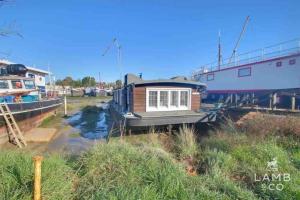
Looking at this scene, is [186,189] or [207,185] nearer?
[186,189]

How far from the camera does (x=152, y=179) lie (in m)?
3.54

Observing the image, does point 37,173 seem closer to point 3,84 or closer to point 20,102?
point 20,102

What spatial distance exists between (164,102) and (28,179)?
7.22m

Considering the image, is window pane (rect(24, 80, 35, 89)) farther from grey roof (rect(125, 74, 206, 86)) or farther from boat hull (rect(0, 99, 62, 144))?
grey roof (rect(125, 74, 206, 86))

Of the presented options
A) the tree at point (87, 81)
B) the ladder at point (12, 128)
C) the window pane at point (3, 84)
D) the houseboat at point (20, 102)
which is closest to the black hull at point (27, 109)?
the houseboat at point (20, 102)

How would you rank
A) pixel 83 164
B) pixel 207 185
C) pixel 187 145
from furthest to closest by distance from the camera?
pixel 187 145 < pixel 83 164 < pixel 207 185

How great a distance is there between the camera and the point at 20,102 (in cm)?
1055

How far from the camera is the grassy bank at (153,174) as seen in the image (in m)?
3.12

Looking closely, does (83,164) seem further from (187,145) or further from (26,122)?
(26,122)

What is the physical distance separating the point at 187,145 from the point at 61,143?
6.76m

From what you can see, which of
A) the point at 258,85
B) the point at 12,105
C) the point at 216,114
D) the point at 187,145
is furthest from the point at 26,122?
the point at 258,85

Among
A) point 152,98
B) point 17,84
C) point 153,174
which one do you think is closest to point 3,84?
point 17,84

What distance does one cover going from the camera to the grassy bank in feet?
10.2

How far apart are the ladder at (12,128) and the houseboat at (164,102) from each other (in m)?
4.71
